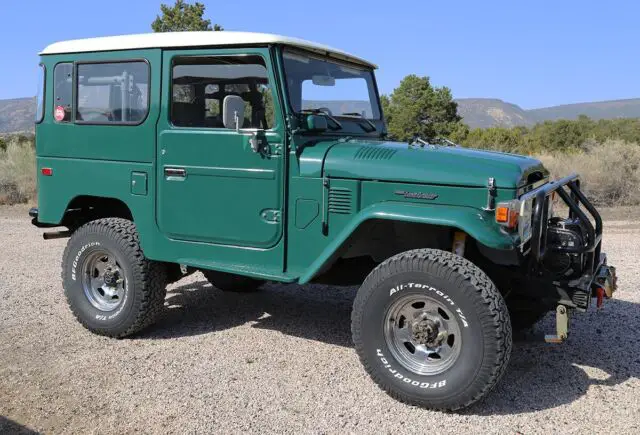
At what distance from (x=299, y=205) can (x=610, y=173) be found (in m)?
11.9

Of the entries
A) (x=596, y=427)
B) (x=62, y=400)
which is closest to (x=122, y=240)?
(x=62, y=400)

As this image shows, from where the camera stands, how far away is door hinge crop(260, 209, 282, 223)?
4445mm

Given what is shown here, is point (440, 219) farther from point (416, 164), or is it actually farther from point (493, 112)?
point (493, 112)

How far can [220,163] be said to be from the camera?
4.59 metres

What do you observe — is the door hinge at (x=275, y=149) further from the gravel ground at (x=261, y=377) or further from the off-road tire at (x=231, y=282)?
the off-road tire at (x=231, y=282)

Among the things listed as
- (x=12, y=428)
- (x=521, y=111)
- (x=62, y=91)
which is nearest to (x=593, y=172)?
(x=62, y=91)

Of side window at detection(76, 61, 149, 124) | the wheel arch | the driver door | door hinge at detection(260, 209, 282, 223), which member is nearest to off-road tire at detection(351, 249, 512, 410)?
door hinge at detection(260, 209, 282, 223)

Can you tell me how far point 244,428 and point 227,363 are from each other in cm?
104

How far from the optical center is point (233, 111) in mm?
4426

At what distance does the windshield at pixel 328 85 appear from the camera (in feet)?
15.1

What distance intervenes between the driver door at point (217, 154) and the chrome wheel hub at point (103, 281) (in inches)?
27.7

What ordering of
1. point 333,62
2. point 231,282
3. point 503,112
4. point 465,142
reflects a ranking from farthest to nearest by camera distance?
point 503,112 < point 465,142 < point 231,282 < point 333,62

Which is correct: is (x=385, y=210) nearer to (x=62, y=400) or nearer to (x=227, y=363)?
(x=227, y=363)

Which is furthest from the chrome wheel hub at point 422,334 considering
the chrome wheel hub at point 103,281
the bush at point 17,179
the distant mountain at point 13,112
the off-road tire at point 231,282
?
the distant mountain at point 13,112
